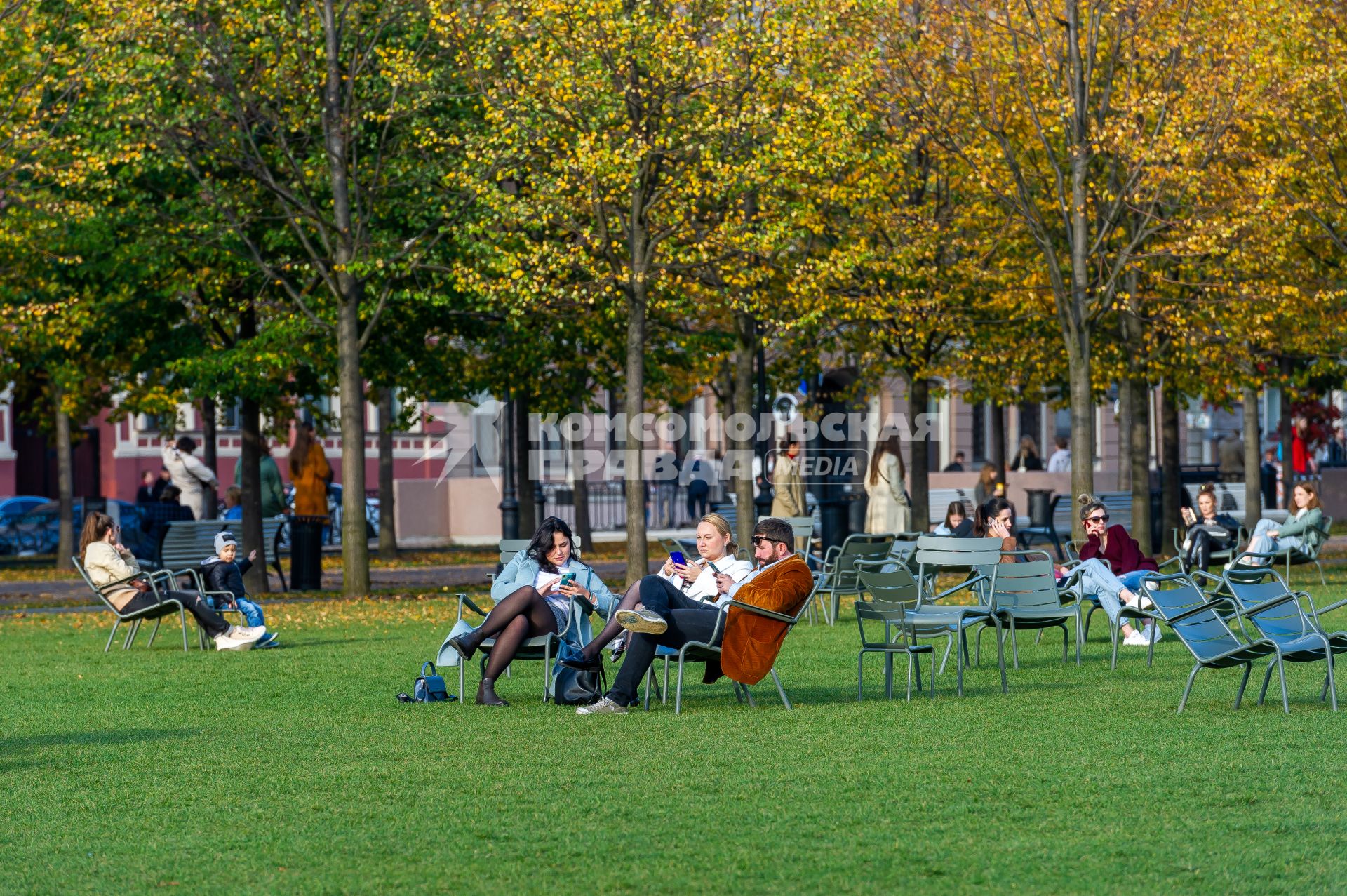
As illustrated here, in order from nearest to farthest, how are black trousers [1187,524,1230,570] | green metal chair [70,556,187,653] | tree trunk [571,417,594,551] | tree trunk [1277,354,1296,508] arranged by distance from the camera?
green metal chair [70,556,187,653] → black trousers [1187,524,1230,570] → tree trunk [1277,354,1296,508] → tree trunk [571,417,594,551]

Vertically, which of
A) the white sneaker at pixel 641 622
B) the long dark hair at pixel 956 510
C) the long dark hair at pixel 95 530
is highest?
the long dark hair at pixel 95 530

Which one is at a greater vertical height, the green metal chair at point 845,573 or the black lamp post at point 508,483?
the black lamp post at point 508,483

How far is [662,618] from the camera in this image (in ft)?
35.6

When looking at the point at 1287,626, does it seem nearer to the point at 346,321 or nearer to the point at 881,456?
the point at 346,321

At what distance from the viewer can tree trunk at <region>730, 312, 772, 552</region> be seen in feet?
76.4

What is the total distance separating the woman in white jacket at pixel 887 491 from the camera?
77.0ft

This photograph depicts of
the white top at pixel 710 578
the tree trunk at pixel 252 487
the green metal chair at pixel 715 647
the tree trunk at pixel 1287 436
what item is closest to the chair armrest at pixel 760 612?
the green metal chair at pixel 715 647

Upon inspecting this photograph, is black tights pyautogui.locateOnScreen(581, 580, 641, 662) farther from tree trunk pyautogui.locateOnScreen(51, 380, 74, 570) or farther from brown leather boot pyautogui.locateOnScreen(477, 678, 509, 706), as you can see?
tree trunk pyautogui.locateOnScreen(51, 380, 74, 570)

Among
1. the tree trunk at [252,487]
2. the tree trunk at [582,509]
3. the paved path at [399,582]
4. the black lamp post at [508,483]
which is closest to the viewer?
the tree trunk at [252,487]

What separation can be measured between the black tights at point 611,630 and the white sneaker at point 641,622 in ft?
0.50

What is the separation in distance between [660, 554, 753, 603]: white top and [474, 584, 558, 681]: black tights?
2.49 feet

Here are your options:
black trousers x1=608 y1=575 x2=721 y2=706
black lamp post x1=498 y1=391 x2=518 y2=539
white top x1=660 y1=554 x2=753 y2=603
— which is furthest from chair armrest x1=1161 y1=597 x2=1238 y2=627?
black lamp post x1=498 y1=391 x2=518 y2=539

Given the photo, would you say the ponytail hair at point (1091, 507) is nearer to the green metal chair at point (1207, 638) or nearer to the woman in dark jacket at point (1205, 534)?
the woman in dark jacket at point (1205, 534)

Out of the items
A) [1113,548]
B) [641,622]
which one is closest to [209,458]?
[1113,548]
